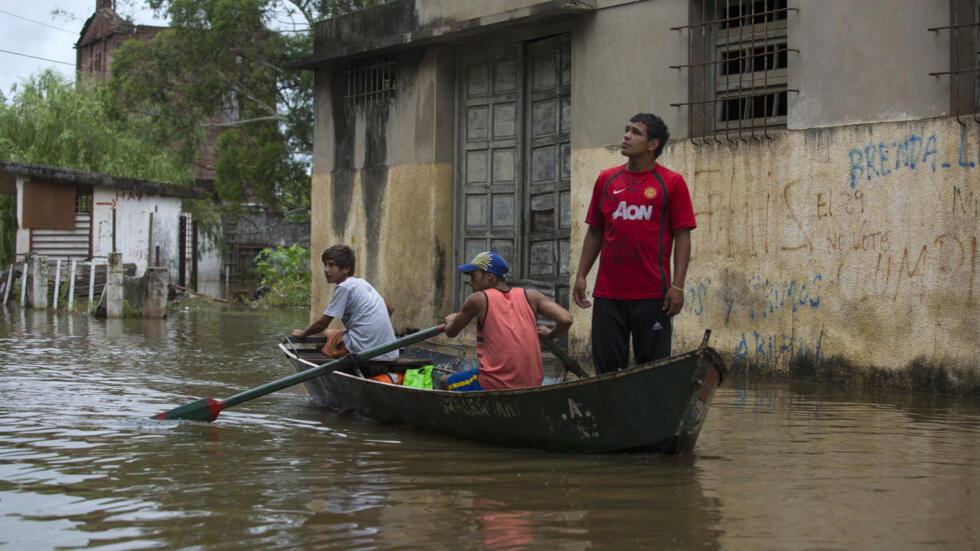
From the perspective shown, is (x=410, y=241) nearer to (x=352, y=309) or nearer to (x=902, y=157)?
(x=352, y=309)

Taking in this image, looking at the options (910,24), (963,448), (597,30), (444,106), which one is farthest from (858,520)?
(444,106)

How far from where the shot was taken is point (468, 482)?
17.2ft

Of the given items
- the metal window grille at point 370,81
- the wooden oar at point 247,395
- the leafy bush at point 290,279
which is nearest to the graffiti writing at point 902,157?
the wooden oar at point 247,395

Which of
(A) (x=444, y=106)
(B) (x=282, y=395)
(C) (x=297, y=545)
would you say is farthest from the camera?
(A) (x=444, y=106)

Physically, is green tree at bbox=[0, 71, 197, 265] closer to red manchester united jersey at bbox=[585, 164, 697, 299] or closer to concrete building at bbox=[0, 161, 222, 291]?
concrete building at bbox=[0, 161, 222, 291]

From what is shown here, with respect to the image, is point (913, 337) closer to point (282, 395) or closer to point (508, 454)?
point (508, 454)

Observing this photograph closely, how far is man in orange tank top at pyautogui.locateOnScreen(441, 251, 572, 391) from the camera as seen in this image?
616cm

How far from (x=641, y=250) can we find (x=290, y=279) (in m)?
18.5

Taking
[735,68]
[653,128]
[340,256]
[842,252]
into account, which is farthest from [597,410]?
[735,68]

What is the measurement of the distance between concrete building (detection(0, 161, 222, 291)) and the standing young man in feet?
62.6

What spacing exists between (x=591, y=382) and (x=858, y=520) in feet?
5.02

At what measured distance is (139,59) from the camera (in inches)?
1045

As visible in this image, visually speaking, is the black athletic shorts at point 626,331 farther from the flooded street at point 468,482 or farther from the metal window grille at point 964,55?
the metal window grille at point 964,55

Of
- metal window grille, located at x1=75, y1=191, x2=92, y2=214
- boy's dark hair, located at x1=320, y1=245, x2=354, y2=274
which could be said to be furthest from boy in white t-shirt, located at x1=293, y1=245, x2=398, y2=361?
metal window grille, located at x1=75, y1=191, x2=92, y2=214
